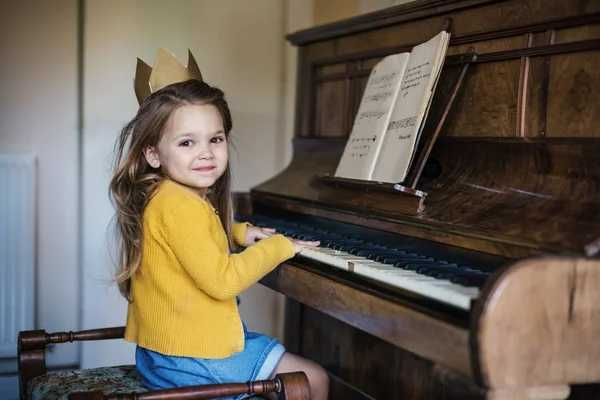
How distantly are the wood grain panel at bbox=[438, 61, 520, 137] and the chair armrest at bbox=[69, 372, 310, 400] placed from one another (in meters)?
0.82

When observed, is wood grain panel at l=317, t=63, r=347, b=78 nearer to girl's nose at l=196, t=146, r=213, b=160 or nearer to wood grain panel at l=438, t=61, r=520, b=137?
wood grain panel at l=438, t=61, r=520, b=137

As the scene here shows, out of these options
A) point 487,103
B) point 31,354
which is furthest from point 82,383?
point 487,103

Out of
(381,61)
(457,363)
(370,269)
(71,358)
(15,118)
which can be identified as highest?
(381,61)

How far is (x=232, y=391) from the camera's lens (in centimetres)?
158

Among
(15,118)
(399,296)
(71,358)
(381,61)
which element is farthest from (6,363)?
(399,296)

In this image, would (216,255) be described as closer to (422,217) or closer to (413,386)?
(422,217)

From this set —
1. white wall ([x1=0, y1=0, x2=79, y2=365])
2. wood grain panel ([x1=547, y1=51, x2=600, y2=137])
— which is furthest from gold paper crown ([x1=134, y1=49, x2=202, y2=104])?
white wall ([x1=0, y1=0, x2=79, y2=365])

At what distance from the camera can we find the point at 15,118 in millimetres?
3182

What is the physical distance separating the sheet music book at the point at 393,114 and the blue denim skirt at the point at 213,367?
561mm

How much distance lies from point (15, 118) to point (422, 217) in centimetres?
197

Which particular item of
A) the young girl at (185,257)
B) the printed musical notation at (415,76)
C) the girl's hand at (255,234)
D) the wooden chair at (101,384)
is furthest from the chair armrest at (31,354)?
the printed musical notation at (415,76)

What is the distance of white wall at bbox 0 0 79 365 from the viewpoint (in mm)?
3170

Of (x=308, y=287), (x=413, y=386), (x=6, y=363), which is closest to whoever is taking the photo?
(x=308, y=287)

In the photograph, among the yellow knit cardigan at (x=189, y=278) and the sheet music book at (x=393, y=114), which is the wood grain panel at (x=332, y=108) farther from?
the yellow knit cardigan at (x=189, y=278)
